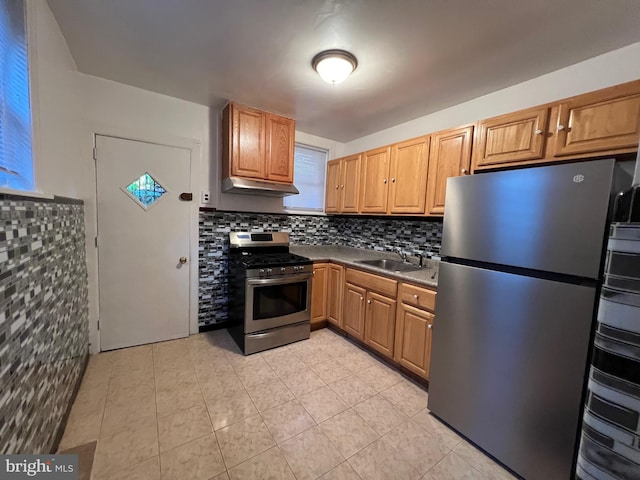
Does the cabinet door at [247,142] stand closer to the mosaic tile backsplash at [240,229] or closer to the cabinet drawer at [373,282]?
the mosaic tile backsplash at [240,229]

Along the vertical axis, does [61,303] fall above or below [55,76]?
below

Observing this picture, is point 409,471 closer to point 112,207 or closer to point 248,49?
point 248,49

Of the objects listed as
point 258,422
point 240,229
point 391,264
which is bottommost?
point 258,422

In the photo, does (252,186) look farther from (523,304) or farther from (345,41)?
(523,304)

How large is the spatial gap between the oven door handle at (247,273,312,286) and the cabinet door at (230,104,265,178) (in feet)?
3.52

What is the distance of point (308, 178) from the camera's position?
3564 millimetres

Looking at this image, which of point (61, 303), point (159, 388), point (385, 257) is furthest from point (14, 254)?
point (385, 257)

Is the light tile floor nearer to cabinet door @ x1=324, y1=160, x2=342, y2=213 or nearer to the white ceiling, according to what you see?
cabinet door @ x1=324, y1=160, x2=342, y2=213

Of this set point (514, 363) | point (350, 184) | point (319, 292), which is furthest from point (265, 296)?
point (514, 363)

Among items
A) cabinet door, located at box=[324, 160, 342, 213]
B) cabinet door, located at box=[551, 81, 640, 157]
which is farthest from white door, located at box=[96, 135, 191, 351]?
cabinet door, located at box=[551, 81, 640, 157]

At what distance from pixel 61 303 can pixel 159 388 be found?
913mm

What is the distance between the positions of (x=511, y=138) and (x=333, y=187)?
2011 mm

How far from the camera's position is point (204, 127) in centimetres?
271

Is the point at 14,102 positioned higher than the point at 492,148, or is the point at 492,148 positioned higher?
the point at 492,148
